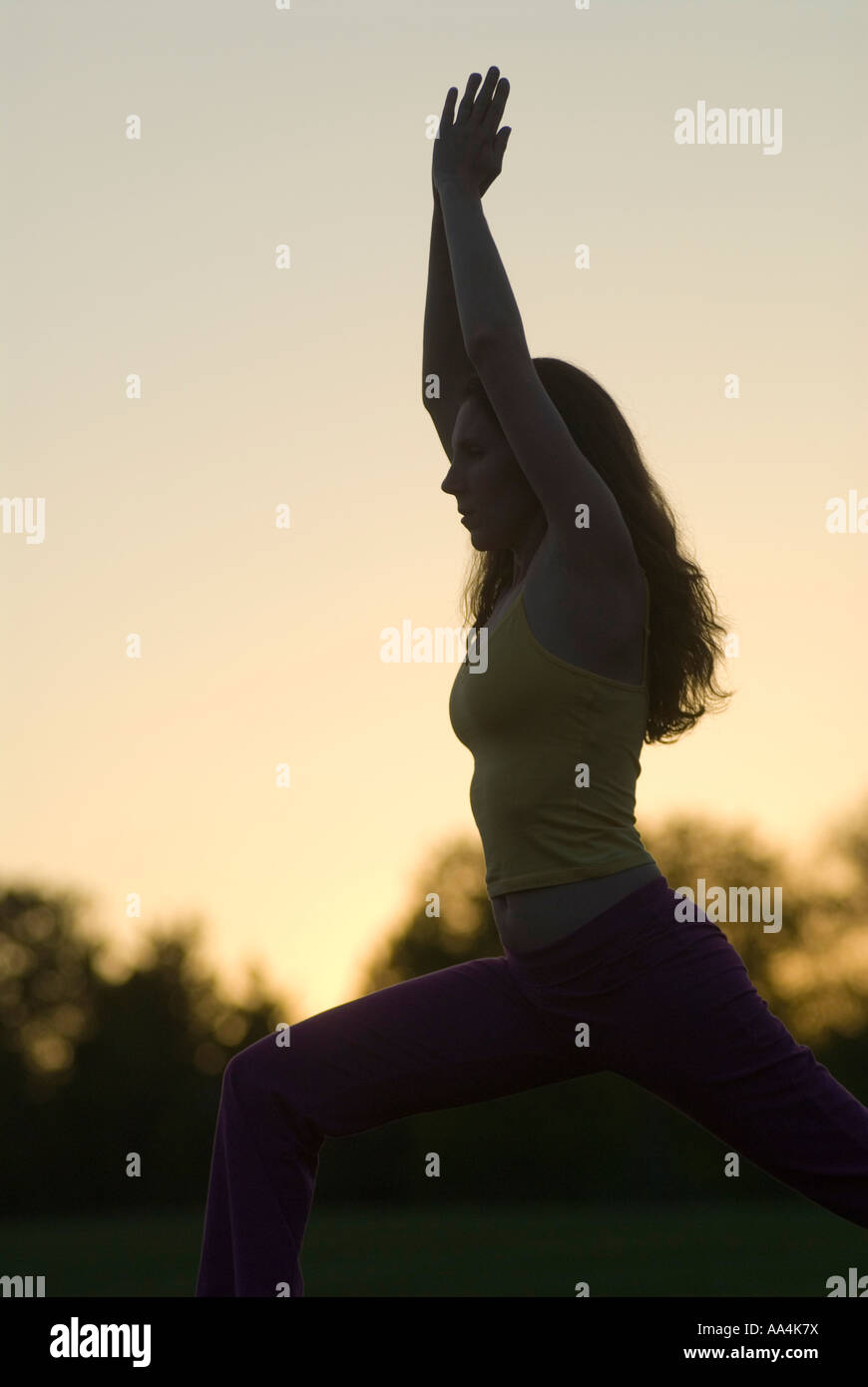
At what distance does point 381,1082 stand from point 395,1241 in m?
17.2

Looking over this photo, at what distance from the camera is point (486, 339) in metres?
3.44

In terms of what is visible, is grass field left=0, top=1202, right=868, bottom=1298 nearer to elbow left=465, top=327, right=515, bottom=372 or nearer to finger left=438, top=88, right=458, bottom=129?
elbow left=465, top=327, right=515, bottom=372

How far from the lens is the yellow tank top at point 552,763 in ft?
11.2

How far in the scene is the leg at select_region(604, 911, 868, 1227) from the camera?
3242 mm

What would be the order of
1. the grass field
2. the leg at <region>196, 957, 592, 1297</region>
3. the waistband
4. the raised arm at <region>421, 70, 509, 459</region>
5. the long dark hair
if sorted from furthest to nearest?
the grass field
the raised arm at <region>421, 70, 509, 459</region>
the long dark hair
the leg at <region>196, 957, 592, 1297</region>
the waistband

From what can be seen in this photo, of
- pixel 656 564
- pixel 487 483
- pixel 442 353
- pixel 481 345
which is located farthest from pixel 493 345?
pixel 442 353

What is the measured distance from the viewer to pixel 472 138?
374 cm

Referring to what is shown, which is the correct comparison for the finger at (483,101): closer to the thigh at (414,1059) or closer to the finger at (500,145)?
the finger at (500,145)

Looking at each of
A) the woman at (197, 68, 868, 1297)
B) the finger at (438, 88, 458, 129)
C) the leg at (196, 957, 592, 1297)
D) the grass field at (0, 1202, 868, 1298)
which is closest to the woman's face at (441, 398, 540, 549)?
the woman at (197, 68, 868, 1297)

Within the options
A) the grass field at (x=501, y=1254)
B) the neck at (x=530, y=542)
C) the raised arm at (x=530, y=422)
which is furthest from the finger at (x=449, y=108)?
the grass field at (x=501, y=1254)

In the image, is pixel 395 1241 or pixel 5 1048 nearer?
pixel 395 1241

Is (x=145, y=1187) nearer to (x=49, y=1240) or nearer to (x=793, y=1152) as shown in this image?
(x=49, y=1240)

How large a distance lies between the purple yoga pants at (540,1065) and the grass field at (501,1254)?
329 centimetres
